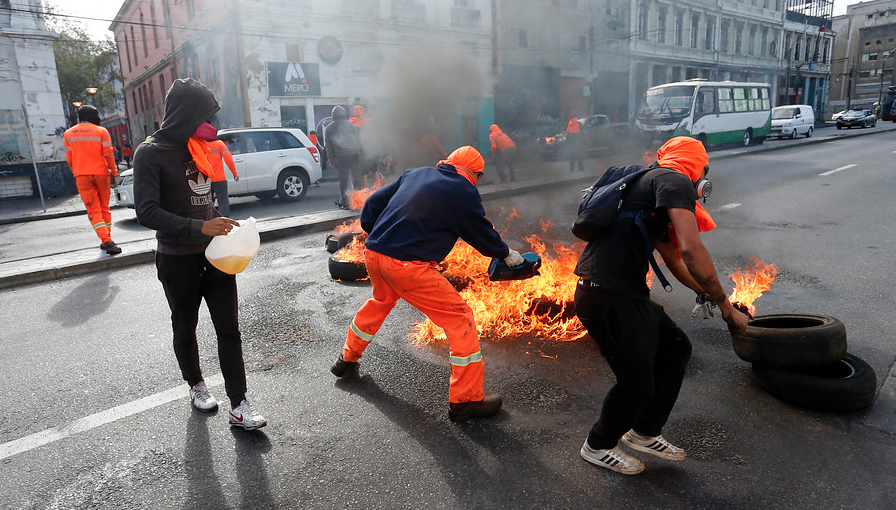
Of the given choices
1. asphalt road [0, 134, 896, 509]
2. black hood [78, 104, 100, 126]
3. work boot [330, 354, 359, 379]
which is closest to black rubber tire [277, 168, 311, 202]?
black hood [78, 104, 100, 126]

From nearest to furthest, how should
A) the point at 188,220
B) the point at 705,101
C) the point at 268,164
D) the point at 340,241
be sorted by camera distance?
the point at 188,220 < the point at 340,241 < the point at 268,164 < the point at 705,101

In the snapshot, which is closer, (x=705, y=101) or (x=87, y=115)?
(x=87, y=115)

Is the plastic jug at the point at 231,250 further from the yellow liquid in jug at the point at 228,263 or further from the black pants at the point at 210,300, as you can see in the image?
the black pants at the point at 210,300

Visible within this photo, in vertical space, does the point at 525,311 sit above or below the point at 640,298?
below

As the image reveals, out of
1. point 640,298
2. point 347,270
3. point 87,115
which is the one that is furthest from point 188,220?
point 87,115

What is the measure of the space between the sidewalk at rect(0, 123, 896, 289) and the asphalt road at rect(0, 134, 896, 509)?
3.40ft

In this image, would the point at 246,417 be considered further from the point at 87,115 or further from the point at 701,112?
the point at 701,112

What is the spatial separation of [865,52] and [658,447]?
87.8 m

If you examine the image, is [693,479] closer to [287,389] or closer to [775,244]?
[287,389]

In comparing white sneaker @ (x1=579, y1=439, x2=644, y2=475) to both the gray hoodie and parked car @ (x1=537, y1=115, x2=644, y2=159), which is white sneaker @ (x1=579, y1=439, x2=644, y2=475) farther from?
parked car @ (x1=537, y1=115, x2=644, y2=159)

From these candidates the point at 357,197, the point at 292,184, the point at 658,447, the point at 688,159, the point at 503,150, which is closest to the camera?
the point at 688,159

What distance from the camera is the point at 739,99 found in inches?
830

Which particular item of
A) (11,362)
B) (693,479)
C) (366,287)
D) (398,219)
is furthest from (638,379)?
(11,362)

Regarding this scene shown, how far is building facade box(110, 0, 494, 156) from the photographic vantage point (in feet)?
43.1
